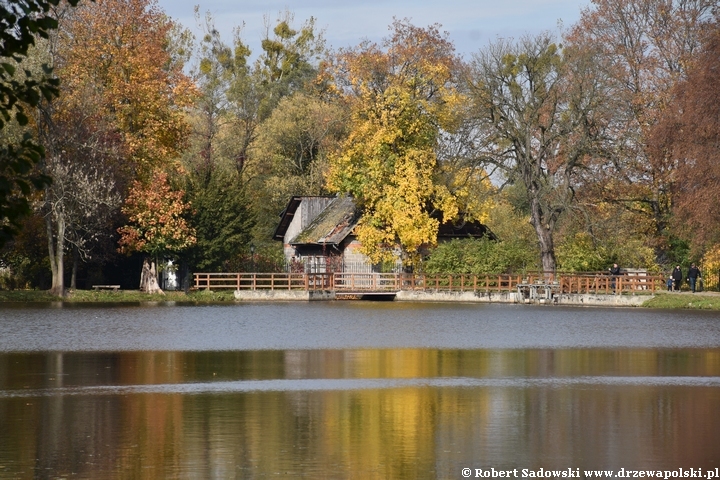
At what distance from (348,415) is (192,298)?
141ft

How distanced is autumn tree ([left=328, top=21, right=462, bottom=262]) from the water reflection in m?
36.3

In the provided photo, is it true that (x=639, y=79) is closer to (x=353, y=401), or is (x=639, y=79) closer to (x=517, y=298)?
(x=517, y=298)

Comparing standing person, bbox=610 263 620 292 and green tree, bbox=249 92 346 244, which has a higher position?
green tree, bbox=249 92 346 244

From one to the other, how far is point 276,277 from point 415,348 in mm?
36906

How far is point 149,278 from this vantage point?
62.7 m

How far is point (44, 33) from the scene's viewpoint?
8.68 metres

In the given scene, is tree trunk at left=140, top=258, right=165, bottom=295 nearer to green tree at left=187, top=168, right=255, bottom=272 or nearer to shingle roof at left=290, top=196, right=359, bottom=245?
green tree at left=187, top=168, right=255, bottom=272

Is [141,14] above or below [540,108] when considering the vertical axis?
above

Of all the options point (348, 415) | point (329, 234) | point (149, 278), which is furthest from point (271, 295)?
point (348, 415)

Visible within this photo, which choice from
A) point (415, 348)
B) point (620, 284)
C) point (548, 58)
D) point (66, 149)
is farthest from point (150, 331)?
point (548, 58)

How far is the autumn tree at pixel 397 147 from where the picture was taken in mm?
62969

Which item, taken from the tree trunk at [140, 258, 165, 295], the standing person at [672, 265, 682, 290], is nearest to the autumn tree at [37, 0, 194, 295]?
the tree trunk at [140, 258, 165, 295]

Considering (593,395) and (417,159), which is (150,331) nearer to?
(593,395)

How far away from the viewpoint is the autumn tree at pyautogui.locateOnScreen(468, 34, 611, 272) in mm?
58281
